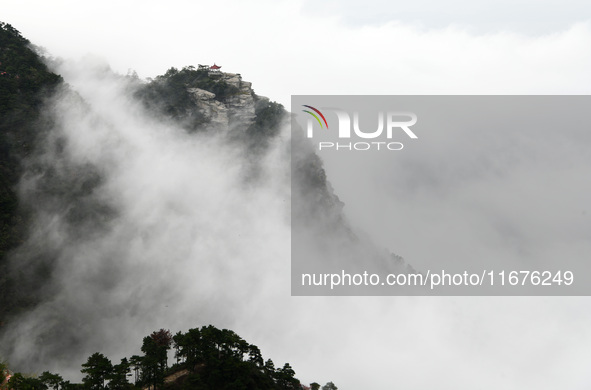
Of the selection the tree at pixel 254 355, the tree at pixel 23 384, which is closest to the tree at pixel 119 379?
the tree at pixel 23 384

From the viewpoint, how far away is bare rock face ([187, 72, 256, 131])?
13438 centimetres

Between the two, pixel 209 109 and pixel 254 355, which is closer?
pixel 254 355

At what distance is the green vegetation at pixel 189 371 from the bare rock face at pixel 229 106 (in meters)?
86.4

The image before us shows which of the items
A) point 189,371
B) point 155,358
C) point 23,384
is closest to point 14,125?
point 23,384

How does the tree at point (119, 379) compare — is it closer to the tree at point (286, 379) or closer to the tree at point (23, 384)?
the tree at point (23, 384)

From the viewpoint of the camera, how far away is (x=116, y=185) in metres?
106

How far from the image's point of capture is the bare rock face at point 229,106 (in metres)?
134

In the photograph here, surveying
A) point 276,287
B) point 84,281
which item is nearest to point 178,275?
point 84,281

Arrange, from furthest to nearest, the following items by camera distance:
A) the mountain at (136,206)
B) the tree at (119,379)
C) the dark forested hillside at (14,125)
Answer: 1. the mountain at (136,206)
2. the dark forested hillside at (14,125)
3. the tree at (119,379)

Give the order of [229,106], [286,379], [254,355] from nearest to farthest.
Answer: [286,379]
[254,355]
[229,106]

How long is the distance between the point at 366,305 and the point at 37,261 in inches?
3449

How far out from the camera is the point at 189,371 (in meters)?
54.8

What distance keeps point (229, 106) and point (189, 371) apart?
96.8 metres

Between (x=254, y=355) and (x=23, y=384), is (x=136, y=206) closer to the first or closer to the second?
(x=254, y=355)
